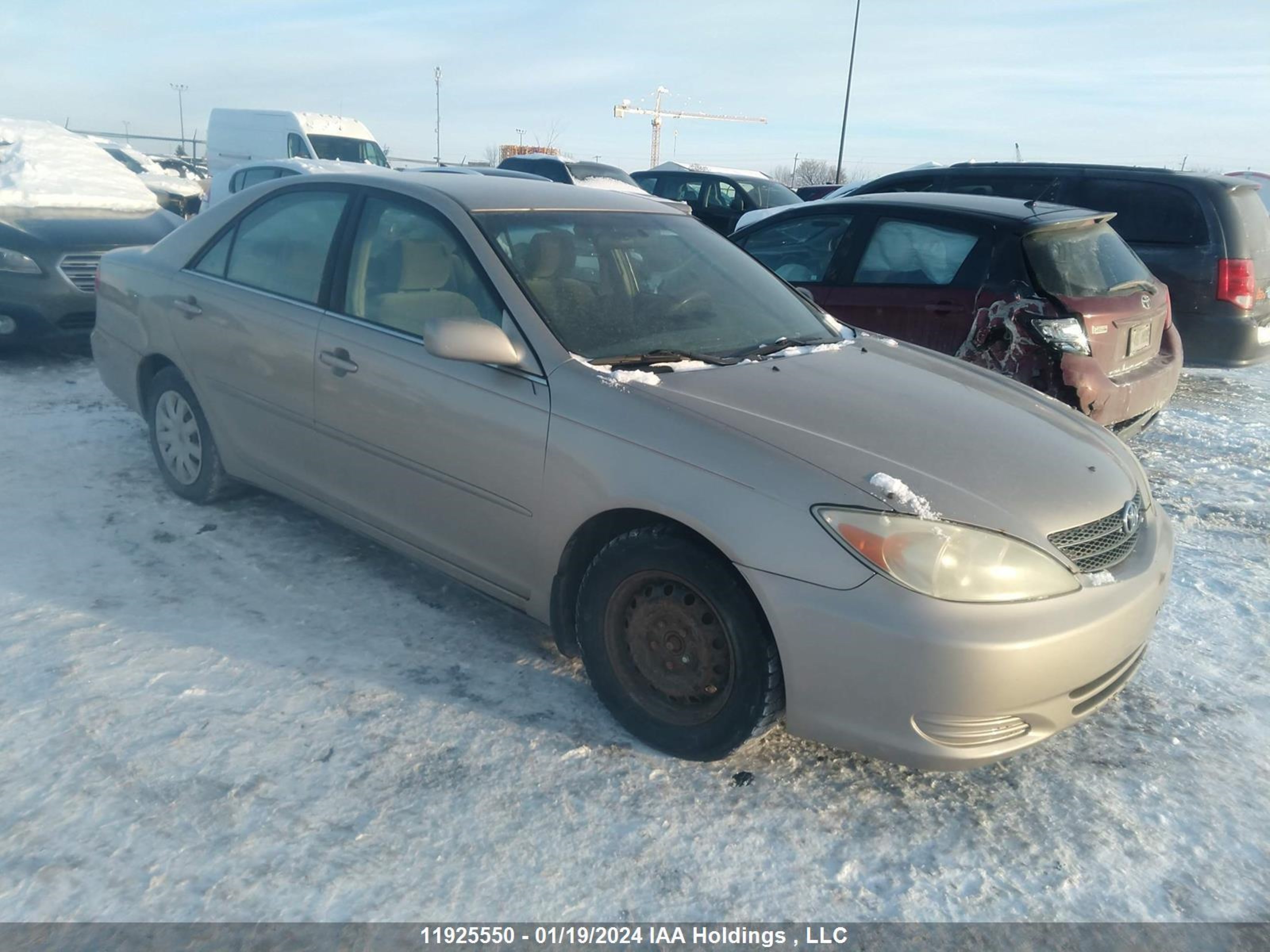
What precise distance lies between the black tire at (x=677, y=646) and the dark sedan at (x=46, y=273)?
5.48 meters

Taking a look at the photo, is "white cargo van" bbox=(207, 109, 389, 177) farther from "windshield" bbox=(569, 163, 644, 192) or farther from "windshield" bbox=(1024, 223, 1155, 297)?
"windshield" bbox=(1024, 223, 1155, 297)

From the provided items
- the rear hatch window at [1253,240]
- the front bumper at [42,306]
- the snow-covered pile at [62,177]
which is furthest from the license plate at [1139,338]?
the snow-covered pile at [62,177]

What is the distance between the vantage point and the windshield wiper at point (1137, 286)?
5.34 meters

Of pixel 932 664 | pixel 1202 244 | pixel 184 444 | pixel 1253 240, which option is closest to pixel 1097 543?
pixel 932 664

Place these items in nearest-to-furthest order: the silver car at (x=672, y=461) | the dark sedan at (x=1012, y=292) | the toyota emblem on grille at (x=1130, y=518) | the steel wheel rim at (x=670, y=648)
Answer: the silver car at (x=672, y=461), the steel wheel rim at (x=670, y=648), the toyota emblem on grille at (x=1130, y=518), the dark sedan at (x=1012, y=292)

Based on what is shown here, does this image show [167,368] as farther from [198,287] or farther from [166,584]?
[166,584]

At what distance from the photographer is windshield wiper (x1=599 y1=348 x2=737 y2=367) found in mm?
3062

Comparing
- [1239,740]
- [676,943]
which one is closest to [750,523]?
[676,943]

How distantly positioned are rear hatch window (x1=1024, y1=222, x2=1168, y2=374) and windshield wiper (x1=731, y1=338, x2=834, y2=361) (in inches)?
79.3

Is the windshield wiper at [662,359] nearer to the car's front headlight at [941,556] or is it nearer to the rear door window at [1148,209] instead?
the car's front headlight at [941,556]

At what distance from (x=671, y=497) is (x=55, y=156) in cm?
787

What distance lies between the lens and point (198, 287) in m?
4.23

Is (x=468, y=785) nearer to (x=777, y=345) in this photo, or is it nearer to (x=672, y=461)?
(x=672, y=461)

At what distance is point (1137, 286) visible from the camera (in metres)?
5.52
